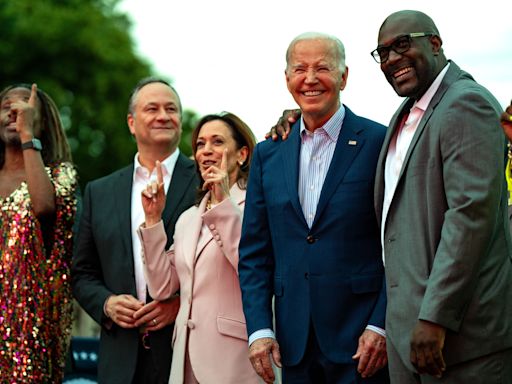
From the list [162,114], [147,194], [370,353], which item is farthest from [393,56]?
[162,114]

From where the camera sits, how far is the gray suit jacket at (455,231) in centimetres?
409

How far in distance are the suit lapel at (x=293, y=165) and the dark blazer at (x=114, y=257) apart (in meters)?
1.38

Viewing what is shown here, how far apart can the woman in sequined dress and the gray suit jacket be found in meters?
2.98

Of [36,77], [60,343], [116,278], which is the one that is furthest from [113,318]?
[36,77]

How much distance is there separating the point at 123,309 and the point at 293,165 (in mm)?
1628

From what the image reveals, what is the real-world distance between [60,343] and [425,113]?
11.2ft

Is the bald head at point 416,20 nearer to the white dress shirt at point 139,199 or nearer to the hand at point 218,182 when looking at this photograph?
the hand at point 218,182

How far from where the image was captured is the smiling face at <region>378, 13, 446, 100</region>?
4473 millimetres

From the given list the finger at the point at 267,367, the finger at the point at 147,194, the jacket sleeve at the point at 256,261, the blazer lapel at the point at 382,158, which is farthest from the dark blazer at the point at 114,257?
the blazer lapel at the point at 382,158

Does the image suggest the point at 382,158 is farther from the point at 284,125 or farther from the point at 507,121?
the point at 284,125

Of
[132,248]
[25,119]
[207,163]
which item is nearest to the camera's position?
[207,163]

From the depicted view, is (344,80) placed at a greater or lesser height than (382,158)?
greater

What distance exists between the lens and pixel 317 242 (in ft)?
15.9

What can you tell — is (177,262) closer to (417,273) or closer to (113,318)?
(113,318)
